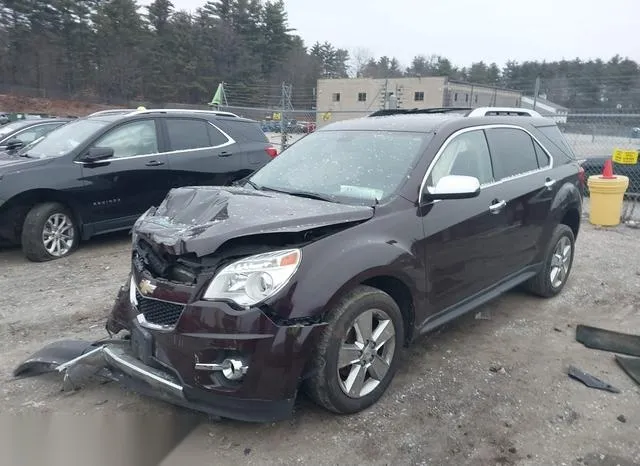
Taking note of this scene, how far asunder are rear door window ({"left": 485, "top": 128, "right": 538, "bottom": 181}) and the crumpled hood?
1.69m

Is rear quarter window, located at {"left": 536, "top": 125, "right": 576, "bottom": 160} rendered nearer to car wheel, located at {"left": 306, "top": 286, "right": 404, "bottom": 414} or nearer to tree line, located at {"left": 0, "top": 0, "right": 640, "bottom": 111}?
car wheel, located at {"left": 306, "top": 286, "right": 404, "bottom": 414}

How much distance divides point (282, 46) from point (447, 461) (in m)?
68.7

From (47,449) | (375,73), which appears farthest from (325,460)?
(375,73)

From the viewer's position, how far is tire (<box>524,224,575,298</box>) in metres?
5.12

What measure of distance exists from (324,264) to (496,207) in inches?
74.3

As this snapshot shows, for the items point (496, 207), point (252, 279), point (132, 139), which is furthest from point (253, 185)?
point (132, 139)

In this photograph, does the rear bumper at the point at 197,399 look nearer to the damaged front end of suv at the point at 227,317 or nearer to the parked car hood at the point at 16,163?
the damaged front end of suv at the point at 227,317

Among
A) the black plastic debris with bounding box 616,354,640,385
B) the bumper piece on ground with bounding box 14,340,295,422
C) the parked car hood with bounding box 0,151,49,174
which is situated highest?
the parked car hood with bounding box 0,151,49,174

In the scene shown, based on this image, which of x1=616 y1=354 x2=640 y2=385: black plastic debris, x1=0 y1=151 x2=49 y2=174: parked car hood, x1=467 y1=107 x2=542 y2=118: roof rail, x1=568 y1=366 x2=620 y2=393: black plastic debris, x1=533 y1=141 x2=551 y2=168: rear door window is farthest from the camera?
x1=0 y1=151 x2=49 y2=174: parked car hood

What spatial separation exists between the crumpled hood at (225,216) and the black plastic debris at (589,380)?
1957 millimetres

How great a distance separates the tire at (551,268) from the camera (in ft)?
16.8

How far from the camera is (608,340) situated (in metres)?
4.43

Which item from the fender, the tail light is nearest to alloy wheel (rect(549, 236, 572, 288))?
the fender

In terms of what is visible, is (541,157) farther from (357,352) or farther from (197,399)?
(197,399)
